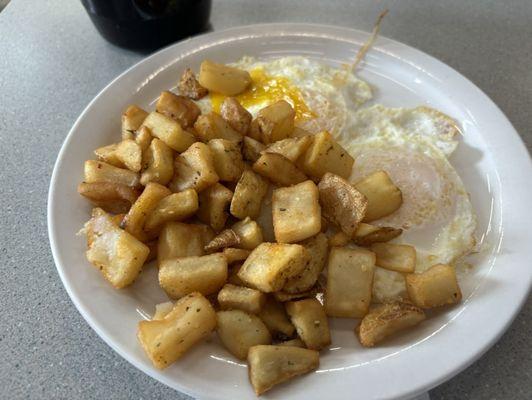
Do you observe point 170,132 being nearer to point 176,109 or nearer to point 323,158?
point 176,109

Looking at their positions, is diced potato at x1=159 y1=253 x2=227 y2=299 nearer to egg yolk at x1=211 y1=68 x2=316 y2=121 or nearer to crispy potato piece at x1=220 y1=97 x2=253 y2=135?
crispy potato piece at x1=220 y1=97 x2=253 y2=135

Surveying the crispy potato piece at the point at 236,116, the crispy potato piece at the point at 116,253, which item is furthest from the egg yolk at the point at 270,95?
the crispy potato piece at the point at 116,253

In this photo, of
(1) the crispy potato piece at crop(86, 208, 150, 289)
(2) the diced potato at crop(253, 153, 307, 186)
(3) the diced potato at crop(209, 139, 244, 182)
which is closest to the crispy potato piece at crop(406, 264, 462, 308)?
(2) the diced potato at crop(253, 153, 307, 186)

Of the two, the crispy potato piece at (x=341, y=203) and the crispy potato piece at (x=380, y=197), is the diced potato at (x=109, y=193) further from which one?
the crispy potato piece at (x=380, y=197)

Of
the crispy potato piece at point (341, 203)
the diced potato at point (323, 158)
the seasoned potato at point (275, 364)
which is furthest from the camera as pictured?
the diced potato at point (323, 158)

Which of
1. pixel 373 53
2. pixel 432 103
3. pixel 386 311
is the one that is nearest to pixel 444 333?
pixel 386 311

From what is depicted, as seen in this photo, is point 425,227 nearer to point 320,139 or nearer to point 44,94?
point 320,139
